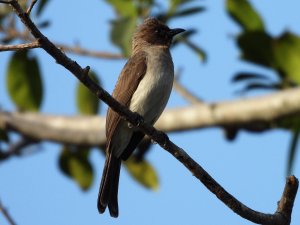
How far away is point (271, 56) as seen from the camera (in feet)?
23.7

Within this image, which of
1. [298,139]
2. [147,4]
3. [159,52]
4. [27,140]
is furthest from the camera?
[27,140]

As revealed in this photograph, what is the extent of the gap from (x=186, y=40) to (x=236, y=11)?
676 millimetres

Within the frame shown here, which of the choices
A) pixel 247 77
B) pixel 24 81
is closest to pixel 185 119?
pixel 247 77

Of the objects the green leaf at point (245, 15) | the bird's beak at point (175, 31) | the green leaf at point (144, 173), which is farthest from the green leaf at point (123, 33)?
the green leaf at point (144, 173)

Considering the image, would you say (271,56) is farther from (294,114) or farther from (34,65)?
(34,65)

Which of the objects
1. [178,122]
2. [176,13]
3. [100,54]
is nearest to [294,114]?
[178,122]

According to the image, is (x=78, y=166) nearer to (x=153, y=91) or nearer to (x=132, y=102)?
(x=132, y=102)

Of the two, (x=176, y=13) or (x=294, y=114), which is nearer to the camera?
(x=294, y=114)

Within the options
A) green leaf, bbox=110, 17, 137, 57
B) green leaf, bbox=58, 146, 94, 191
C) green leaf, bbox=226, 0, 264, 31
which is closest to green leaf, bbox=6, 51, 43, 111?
green leaf, bbox=58, 146, 94, 191

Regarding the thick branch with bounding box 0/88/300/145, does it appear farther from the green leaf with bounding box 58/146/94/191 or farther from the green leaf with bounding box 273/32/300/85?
the green leaf with bounding box 58/146/94/191

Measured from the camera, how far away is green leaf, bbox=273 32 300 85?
23.1 feet

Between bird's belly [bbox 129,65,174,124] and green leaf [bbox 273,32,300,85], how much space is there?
1446 millimetres

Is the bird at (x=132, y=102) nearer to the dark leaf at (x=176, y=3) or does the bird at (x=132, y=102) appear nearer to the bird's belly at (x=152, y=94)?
the bird's belly at (x=152, y=94)

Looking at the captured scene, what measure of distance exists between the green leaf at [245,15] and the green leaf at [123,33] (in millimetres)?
911
